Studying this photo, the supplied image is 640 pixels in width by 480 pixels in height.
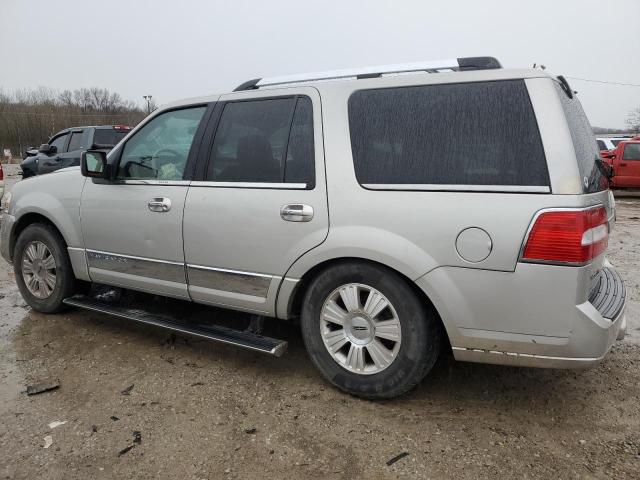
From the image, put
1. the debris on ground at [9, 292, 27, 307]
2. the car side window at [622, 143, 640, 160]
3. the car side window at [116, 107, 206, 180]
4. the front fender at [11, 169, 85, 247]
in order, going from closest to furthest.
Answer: the car side window at [116, 107, 206, 180] < the front fender at [11, 169, 85, 247] < the debris on ground at [9, 292, 27, 307] < the car side window at [622, 143, 640, 160]

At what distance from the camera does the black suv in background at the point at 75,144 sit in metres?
11.7

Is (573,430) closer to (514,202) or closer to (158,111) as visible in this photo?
(514,202)

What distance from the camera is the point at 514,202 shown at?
7.48 ft

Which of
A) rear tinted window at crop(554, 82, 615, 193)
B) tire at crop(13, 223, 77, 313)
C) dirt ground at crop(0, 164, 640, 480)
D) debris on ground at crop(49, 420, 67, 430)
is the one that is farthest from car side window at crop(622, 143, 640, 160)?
debris on ground at crop(49, 420, 67, 430)

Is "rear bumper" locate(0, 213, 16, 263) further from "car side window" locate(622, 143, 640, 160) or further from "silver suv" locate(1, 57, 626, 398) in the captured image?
"car side window" locate(622, 143, 640, 160)

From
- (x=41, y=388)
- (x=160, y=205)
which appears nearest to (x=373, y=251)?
(x=160, y=205)

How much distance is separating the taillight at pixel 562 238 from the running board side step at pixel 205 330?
156 centimetres

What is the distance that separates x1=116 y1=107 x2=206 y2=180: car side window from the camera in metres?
3.41

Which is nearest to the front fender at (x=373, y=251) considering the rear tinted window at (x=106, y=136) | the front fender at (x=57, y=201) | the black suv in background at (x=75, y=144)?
the front fender at (x=57, y=201)

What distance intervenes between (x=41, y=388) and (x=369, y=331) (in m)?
2.10

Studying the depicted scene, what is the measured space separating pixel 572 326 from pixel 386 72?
5.67ft

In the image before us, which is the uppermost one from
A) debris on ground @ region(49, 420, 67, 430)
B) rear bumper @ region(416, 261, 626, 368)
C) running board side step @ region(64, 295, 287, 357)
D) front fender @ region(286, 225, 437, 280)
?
front fender @ region(286, 225, 437, 280)

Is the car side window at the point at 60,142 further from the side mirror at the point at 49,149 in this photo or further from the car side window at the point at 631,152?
the car side window at the point at 631,152

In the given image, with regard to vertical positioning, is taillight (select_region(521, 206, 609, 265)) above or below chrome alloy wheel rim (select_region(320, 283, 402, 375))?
above
